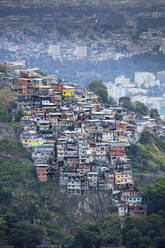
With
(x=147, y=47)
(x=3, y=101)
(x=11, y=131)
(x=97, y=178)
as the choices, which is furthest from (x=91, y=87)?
(x=147, y=47)

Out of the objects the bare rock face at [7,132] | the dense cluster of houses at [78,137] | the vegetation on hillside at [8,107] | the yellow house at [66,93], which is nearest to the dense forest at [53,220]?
the dense cluster of houses at [78,137]

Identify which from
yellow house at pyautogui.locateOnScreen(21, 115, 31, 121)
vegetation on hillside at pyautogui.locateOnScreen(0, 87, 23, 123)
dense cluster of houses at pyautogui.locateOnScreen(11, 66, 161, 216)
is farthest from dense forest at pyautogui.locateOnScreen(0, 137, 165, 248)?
vegetation on hillside at pyautogui.locateOnScreen(0, 87, 23, 123)

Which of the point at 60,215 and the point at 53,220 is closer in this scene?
the point at 53,220

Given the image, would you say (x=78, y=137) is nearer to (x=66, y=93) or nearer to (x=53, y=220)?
(x=53, y=220)

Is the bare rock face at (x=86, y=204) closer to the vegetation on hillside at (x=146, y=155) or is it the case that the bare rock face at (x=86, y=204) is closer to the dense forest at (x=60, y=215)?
the dense forest at (x=60, y=215)

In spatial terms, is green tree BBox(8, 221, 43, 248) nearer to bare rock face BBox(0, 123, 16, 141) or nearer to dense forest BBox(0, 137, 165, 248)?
dense forest BBox(0, 137, 165, 248)

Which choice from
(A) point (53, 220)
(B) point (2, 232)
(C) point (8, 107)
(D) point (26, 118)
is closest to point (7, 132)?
(D) point (26, 118)

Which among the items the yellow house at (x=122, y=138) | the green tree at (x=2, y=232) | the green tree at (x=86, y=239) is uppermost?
the yellow house at (x=122, y=138)

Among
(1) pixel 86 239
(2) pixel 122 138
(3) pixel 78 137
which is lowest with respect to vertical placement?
(1) pixel 86 239
